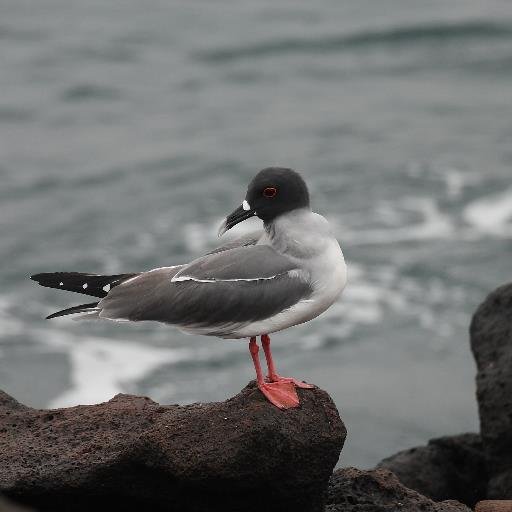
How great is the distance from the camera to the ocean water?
16672 millimetres

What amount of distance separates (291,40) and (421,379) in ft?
47.0

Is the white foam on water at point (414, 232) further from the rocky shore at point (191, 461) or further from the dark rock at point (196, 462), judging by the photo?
the dark rock at point (196, 462)

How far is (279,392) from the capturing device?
8.19m

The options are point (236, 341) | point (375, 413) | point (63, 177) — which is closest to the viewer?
point (375, 413)

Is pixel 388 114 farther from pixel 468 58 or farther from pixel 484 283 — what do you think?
pixel 484 283

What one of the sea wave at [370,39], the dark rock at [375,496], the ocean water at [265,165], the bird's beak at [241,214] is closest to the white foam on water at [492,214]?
the ocean water at [265,165]

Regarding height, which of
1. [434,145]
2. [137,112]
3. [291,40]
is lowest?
[434,145]

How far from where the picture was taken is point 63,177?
74.8ft

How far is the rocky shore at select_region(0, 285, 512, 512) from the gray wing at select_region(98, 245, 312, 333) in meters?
0.55

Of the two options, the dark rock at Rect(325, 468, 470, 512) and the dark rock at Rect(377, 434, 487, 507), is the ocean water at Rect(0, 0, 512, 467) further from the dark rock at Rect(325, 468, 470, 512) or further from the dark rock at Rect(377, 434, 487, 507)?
the dark rock at Rect(325, 468, 470, 512)

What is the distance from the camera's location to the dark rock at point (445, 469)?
10.5 m

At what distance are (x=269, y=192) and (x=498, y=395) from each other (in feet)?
9.69

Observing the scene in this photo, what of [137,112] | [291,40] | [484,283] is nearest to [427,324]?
[484,283]

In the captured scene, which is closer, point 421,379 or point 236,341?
point 421,379
